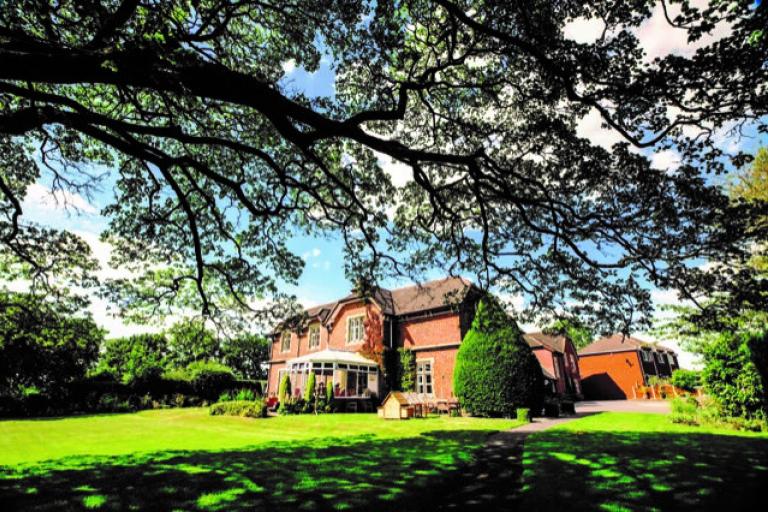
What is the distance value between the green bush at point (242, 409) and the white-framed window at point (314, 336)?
10584mm

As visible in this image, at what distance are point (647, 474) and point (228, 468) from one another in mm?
8442

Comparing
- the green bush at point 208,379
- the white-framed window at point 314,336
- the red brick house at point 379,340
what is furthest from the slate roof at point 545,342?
the green bush at point 208,379

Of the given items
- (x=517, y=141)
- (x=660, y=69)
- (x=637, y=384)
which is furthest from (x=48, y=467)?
(x=637, y=384)

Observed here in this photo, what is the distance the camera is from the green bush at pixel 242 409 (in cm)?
1954

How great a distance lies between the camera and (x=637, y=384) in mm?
38406

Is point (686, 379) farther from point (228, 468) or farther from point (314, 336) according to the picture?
point (228, 468)

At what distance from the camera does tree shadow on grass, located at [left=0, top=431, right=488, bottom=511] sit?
519 cm

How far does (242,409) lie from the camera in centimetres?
2008

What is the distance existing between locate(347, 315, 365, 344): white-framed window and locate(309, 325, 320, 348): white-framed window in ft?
12.3

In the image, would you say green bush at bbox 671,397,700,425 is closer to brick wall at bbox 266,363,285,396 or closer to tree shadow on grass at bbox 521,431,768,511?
tree shadow on grass at bbox 521,431,768,511

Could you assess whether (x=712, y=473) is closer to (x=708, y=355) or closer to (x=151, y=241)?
(x=708, y=355)

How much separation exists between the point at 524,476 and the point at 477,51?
9.55 meters

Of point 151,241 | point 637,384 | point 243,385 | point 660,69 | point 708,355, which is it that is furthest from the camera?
point 637,384

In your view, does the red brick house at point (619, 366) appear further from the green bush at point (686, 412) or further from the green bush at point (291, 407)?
the green bush at point (291, 407)
